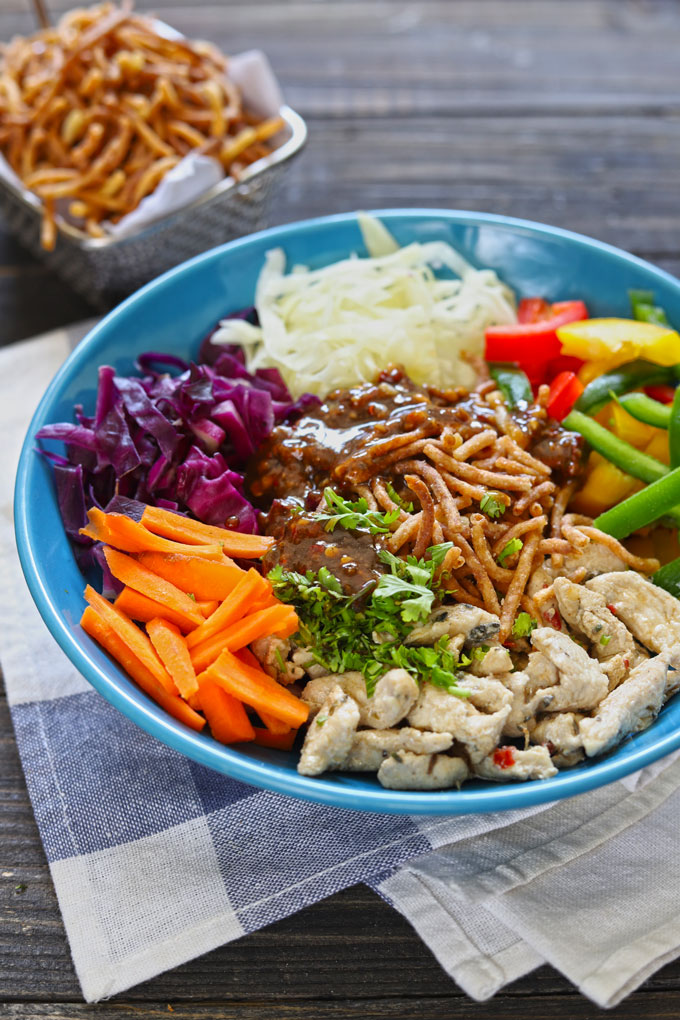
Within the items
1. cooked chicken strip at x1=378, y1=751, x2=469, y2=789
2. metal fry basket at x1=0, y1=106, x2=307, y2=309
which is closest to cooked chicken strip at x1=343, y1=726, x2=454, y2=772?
cooked chicken strip at x1=378, y1=751, x2=469, y2=789

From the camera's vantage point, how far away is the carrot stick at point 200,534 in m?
2.99

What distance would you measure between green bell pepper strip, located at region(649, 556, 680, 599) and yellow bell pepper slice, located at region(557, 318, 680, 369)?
0.88m

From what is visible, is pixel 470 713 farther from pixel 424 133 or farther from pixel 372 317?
pixel 424 133

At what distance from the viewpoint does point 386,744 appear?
2.57m

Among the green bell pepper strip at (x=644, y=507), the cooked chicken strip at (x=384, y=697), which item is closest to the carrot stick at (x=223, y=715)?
the cooked chicken strip at (x=384, y=697)

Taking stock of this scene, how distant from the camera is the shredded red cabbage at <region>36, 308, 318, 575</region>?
3191mm

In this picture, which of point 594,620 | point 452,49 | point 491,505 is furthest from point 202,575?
point 452,49

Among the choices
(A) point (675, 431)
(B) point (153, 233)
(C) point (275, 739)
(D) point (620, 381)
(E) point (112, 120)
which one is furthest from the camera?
(E) point (112, 120)

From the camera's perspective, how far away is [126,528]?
2.89 metres

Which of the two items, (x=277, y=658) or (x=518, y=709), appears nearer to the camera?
(x=518, y=709)

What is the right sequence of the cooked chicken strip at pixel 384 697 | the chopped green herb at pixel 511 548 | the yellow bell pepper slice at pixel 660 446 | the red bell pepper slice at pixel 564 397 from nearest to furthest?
the cooked chicken strip at pixel 384 697 < the chopped green herb at pixel 511 548 < the yellow bell pepper slice at pixel 660 446 < the red bell pepper slice at pixel 564 397

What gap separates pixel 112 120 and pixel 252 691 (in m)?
3.23

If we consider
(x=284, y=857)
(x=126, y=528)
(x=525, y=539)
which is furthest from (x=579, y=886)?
(x=126, y=528)

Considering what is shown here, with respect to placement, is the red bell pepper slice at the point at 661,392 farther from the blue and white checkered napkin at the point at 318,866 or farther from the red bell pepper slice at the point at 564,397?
the blue and white checkered napkin at the point at 318,866
